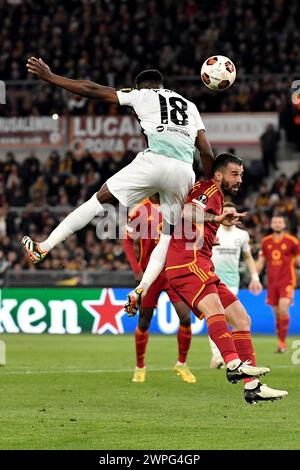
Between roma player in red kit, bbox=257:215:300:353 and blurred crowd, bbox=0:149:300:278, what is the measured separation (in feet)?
13.4

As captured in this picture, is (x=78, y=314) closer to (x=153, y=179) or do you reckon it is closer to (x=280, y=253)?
(x=280, y=253)

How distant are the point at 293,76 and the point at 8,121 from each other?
26.8 feet

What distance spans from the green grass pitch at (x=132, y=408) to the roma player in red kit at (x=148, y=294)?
23cm

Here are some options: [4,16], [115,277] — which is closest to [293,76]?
[115,277]

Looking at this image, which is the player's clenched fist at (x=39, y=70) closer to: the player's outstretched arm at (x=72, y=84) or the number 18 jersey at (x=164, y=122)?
the player's outstretched arm at (x=72, y=84)

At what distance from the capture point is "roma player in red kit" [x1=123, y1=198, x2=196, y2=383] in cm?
1241

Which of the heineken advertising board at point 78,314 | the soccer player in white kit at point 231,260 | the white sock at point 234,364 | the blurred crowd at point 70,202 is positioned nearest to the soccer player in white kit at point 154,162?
the white sock at point 234,364

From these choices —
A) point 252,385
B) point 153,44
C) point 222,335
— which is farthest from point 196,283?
point 153,44

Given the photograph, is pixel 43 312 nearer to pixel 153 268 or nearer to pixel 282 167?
pixel 282 167

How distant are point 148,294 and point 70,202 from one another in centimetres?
1540

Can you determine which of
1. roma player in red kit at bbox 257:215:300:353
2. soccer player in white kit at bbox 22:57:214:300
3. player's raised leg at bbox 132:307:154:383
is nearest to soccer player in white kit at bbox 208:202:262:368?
player's raised leg at bbox 132:307:154:383

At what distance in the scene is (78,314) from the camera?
22.2m

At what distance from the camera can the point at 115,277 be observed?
22484 millimetres

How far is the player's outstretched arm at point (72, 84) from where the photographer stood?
9.60m
